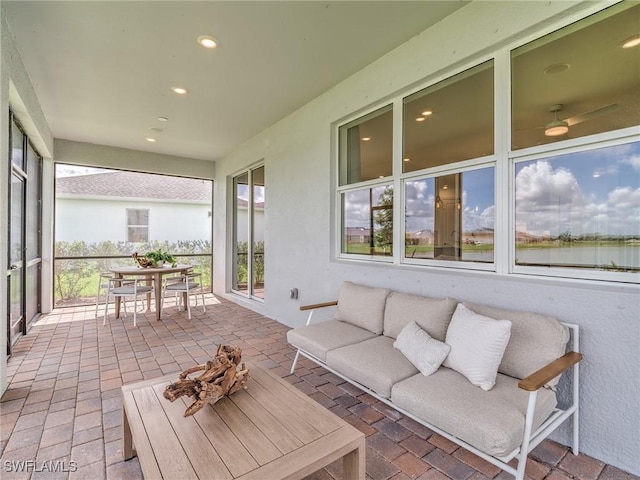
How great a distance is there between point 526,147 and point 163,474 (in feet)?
8.56

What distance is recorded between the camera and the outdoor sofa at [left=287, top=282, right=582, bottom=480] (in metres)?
1.42

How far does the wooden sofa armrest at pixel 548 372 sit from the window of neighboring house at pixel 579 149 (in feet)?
1.65

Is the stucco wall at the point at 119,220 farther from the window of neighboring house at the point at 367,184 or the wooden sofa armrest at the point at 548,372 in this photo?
the wooden sofa armrest at the point at 548,372

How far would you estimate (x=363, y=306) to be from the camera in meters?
2.78

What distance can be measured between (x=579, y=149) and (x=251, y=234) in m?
4.85

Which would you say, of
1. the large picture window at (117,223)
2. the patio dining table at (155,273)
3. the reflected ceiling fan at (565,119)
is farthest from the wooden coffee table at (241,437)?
the large picture window at (117,223)

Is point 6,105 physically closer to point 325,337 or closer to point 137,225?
point 325,337

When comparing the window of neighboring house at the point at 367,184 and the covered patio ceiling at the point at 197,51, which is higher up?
the covered patio ceiling at the point at 197,51

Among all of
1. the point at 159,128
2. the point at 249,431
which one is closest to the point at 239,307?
the point at 159,128

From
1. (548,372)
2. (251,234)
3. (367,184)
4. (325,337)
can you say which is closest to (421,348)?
(548,372)

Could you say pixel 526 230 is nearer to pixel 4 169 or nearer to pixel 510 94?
pixel 510 94

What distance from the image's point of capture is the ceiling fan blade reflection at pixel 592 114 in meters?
1.80

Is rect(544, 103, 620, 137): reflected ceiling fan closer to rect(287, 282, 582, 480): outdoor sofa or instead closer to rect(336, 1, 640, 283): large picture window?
rect(336, 1, 640, 283): large picture window

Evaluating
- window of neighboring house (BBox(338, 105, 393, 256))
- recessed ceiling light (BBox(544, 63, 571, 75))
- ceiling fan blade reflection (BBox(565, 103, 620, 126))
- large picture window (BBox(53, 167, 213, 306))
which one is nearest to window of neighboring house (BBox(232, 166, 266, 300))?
large picture window (BBox(53, 167, 213, 306))
